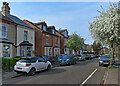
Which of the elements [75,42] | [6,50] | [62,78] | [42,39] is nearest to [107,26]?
[62,78]

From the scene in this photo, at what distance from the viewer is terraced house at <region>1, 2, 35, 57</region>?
52.4 ft

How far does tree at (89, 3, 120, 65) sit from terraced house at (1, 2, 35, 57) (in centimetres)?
1103

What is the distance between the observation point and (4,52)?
15.6 meters

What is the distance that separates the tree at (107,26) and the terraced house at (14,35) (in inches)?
434

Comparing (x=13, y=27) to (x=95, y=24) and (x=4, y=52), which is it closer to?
(x=4, y=52)

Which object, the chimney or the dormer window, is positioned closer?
the dormer window

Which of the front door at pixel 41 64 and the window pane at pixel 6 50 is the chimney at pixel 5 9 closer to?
the window pane at pixel 6 50

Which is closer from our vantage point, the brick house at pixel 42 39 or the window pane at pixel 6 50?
the window pane at pixel 6 50

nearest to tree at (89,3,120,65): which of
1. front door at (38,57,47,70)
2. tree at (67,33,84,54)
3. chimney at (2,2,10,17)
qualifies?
front door at (38,57,47,70)

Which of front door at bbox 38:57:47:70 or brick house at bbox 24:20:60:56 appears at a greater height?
brick house at bbox 24:20:60:56

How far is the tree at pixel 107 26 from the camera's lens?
10.6 meters

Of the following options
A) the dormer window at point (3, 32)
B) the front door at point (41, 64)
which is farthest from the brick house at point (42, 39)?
the front door at point (41, 64)

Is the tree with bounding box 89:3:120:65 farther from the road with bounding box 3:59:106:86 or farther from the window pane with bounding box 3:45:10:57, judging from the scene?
the window pane with bounding box 3:45:10:57

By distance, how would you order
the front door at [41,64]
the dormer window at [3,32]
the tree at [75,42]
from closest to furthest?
the front door at [41,64]
the dormer window at [3,32]
the tree at [75,42]
